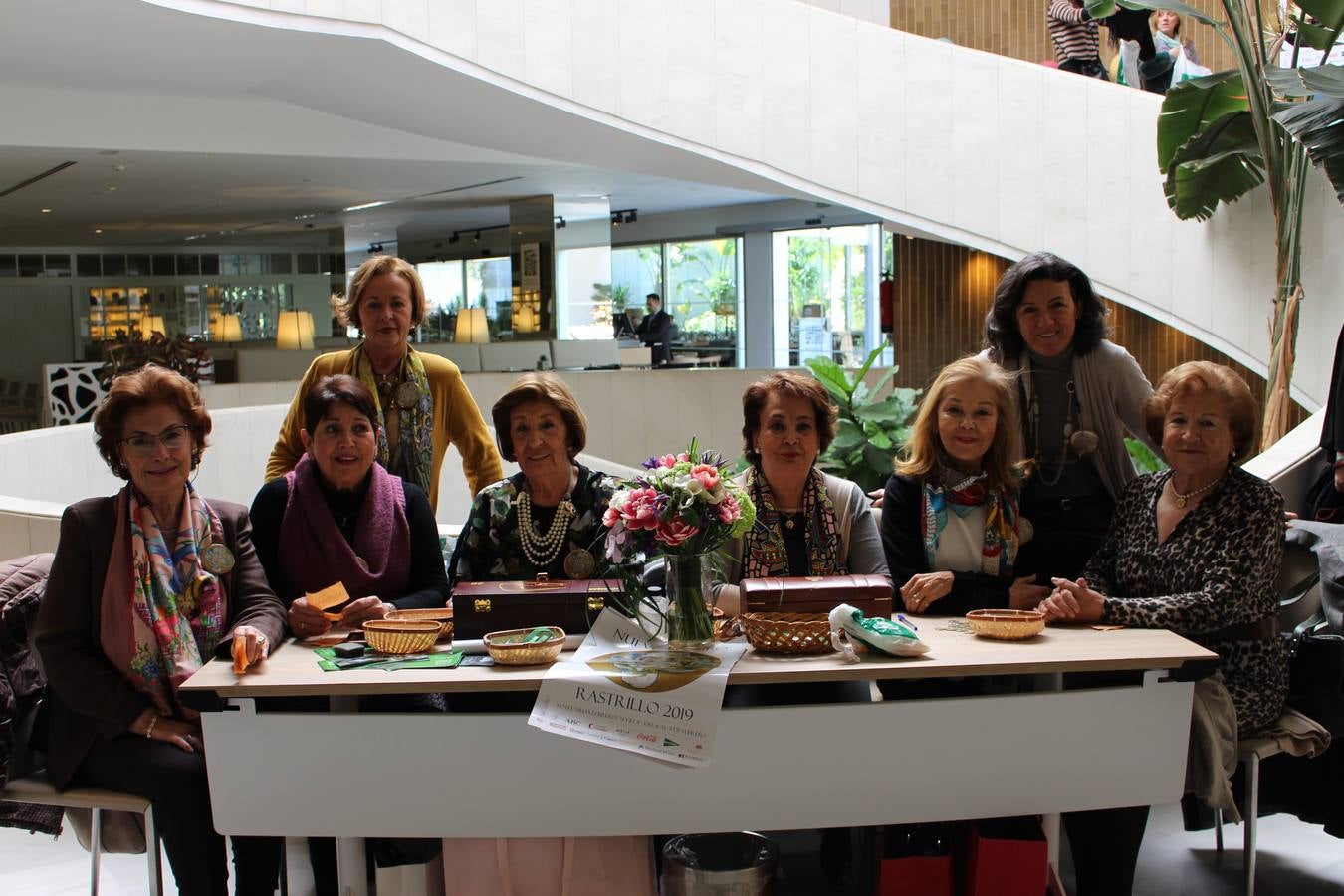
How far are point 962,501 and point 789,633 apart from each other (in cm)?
77

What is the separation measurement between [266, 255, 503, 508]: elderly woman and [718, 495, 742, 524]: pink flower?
4.42ft

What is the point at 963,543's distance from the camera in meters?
3.29

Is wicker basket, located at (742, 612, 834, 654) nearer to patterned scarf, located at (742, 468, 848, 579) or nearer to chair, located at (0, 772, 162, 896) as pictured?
patterned scarf, located at (742, 468, 848, 579)

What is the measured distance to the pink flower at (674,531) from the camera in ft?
8.85

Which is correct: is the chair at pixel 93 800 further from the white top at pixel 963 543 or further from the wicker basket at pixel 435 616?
the white top at pixel 963 543

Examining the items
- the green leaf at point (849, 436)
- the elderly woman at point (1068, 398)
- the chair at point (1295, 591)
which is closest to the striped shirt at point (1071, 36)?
the green leaf at point (849, 436)

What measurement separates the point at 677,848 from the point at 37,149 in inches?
377

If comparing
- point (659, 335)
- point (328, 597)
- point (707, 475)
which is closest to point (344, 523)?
point (328, 597)

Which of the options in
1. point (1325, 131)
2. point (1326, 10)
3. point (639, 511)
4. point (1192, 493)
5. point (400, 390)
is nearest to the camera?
point (639, 511)

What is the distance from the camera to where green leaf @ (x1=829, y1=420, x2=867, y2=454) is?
23.0 ft

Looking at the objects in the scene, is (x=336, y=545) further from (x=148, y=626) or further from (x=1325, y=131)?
(x=1325, y=131)

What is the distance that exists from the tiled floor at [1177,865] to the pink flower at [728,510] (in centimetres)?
129

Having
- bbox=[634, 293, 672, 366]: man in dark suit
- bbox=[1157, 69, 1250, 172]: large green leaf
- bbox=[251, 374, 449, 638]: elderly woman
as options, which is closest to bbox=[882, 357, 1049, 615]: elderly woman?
bbox=[251, 374, 449, 638]: elderly woman

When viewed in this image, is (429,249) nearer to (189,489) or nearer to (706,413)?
(706,413)
